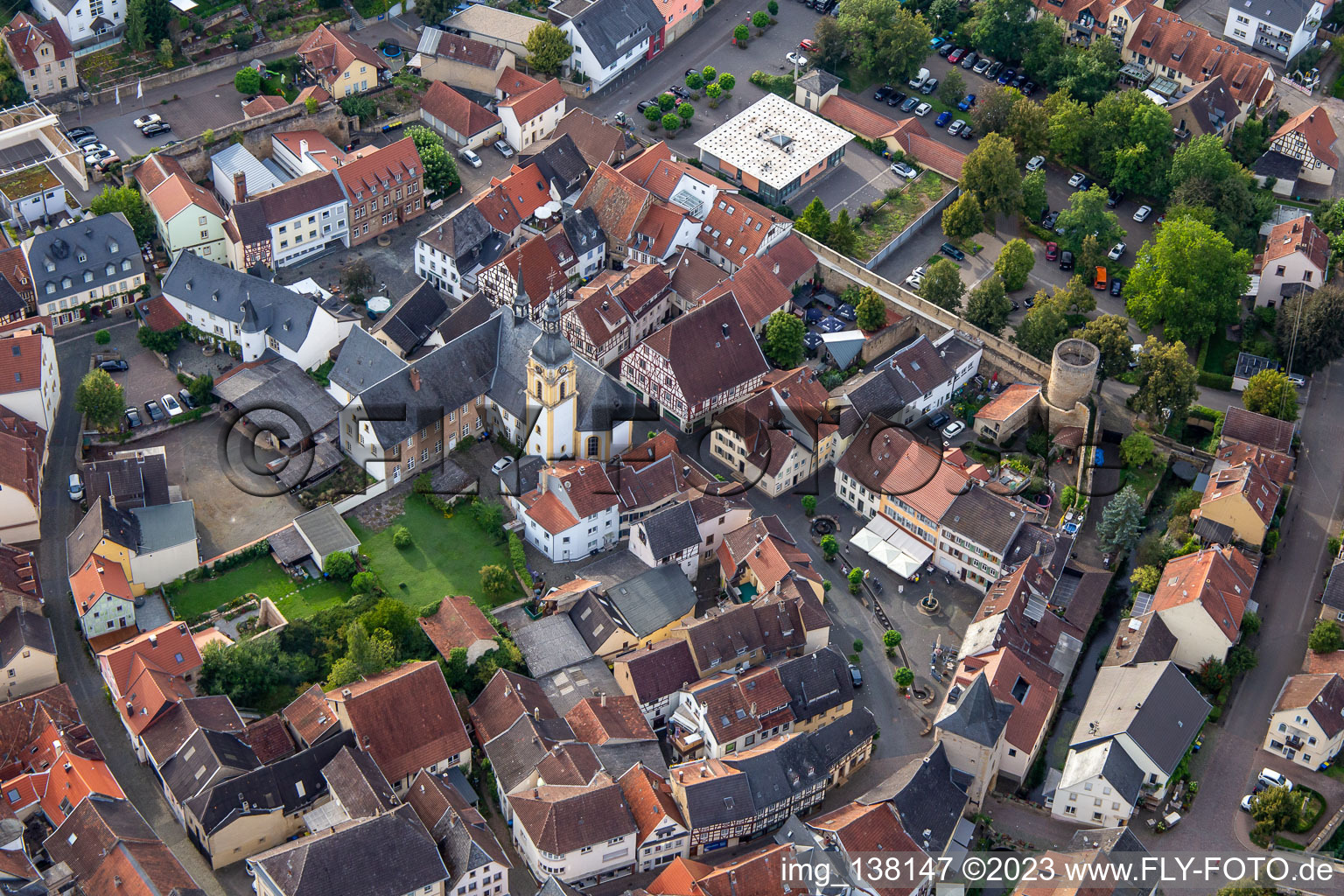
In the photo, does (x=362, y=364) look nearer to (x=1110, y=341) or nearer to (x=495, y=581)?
(x=495, y=581)

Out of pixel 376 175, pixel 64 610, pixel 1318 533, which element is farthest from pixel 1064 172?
pixel 64 610

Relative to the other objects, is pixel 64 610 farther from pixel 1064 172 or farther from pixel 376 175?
pixel 1064 172

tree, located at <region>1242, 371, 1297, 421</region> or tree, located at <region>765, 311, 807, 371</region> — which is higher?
tree, located at <region>1242, 371, 1297, 421</region>

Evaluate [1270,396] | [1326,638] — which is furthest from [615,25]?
[1326,638]

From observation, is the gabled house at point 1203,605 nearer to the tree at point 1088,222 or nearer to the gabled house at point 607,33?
the tree at point 1088,222

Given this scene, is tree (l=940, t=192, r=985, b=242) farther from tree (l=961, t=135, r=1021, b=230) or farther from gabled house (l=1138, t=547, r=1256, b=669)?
gabled house (l=1138, t=547, r=1256, b=669)

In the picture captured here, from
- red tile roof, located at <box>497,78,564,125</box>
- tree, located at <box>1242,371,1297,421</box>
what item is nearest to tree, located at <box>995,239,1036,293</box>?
tree, located at <box>1242,371,1297,421</box>
